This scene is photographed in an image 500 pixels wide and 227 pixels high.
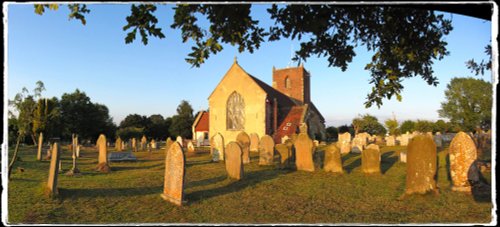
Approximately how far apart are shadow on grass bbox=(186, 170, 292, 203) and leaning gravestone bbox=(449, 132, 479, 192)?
193 inches

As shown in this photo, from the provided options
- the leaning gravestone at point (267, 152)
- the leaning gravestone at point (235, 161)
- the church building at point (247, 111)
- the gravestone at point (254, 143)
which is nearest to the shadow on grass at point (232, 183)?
the leaning gravestone at point (235, 161)

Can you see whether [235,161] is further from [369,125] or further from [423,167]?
[369,125]

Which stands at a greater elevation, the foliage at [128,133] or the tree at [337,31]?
the tree at [337,31]

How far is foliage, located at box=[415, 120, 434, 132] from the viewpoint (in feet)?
104

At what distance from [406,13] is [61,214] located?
21.0ft

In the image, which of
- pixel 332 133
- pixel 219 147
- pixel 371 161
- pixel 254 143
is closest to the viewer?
pixel 371 161

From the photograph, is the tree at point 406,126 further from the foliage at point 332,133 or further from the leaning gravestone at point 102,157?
the leaning gravestone at point 102,157

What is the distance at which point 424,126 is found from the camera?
32.2 m

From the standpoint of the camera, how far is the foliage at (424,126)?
31.8m

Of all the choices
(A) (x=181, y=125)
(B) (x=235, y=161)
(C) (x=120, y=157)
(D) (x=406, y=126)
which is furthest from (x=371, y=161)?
(A) (x=181, y=125)

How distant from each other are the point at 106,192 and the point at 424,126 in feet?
117

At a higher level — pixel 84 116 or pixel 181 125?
pixel 84 116

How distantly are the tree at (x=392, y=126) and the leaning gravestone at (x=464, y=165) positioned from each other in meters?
30.2

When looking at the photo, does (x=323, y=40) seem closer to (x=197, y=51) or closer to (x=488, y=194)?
(x=197, y=51)
